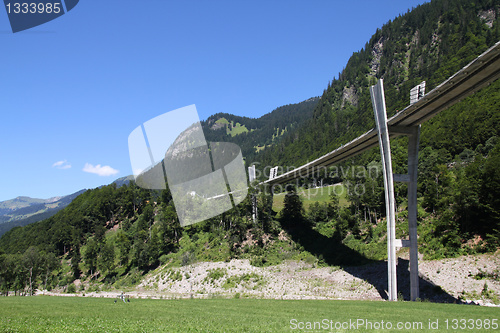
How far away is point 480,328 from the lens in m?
9.90

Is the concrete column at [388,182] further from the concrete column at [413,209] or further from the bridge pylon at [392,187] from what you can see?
the concrete column at [413,209]

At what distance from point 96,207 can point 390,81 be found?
121161mm

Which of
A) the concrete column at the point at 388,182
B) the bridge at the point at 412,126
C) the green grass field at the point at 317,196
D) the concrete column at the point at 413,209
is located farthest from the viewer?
the green grass field at the point at 317,196

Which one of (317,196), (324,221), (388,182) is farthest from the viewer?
(317,196)

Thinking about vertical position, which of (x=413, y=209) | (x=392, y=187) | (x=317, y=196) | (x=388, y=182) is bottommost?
(x=413, y=209)

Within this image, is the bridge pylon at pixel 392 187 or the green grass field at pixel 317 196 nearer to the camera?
the bridge pylon at pixel 392 187

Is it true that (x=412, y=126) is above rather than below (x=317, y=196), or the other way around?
above

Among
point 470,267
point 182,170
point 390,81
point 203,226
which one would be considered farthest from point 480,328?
point 390,81

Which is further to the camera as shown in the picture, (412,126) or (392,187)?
(412,126)

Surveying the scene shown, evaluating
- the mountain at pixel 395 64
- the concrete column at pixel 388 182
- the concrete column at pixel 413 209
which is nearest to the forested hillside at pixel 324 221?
the mountain at pixel 395 64

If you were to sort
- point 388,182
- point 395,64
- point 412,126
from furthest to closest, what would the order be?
1. point 395,64
2. point 412,126
3. point 388,182

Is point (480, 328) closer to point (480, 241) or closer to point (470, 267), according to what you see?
point (470, 267)

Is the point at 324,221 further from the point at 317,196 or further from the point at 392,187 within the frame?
the point at 392,187

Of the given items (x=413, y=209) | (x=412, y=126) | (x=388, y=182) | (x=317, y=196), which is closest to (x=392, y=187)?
(x=388, y=182)
